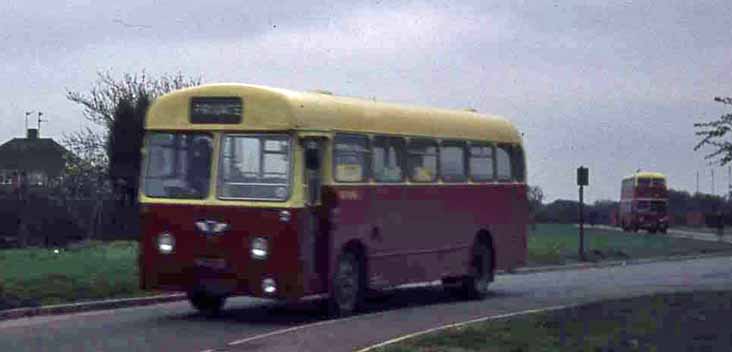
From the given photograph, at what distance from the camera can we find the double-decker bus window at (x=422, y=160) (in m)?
23.5

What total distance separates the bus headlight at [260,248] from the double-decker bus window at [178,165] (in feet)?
3.18

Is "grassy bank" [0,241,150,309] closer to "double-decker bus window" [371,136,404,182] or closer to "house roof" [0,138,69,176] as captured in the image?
"double-decker bus window" [371,136,404,182]

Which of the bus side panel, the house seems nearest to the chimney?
the house

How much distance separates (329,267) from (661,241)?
4257 centimetres

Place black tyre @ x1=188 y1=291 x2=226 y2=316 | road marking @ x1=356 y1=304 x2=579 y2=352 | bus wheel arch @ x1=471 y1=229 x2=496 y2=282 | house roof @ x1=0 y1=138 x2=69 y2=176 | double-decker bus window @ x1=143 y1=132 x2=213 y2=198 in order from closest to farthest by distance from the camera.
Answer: road marking @ x1=356 y1=304 x2=579 y2=352 → double-decker bus window @ x1=143 y1=132 x2=213 y2=198 → black tyre @ x1=188 y1=291 x2=226 y2=316 → bus wheel arch @ x1=471 y1=229 x2=496 y2=282 → house roof @ x1=0 y1=138 x2=69 y2=176

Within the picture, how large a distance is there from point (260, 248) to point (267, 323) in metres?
1.27

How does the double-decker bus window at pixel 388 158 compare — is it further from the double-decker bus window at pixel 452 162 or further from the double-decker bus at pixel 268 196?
the double-decker bus window at pixel 452 162

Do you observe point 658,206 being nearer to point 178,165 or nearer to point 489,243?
point 489,243

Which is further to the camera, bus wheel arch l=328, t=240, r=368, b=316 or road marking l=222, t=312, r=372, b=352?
bus wheel arch l=328, t=240, r=368, b=316

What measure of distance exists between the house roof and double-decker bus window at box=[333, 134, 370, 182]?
47.5 m

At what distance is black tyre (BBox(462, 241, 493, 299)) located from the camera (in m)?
25.8

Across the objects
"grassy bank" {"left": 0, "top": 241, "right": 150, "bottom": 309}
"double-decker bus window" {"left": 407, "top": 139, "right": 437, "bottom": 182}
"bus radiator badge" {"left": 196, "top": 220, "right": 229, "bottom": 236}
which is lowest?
"grassy bank" {"left": 0, "top": 241, "right": 150, "bottom": 309}

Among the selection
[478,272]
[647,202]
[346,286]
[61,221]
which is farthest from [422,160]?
[647,202]

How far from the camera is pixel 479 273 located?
26.1 meters
